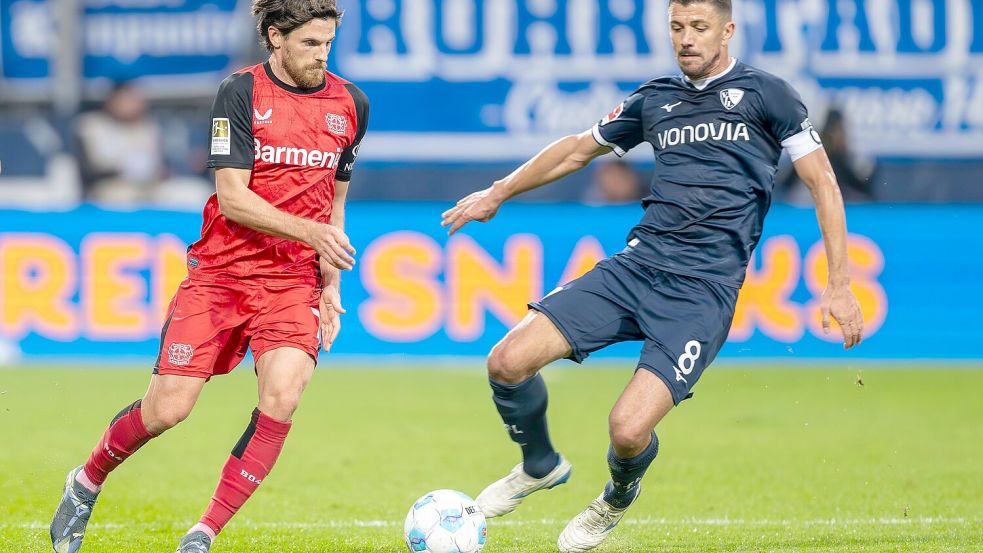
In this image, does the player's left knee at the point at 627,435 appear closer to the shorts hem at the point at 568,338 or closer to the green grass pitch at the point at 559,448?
the shorts hem at the point at 568,338

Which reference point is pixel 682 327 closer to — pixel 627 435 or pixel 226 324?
pixel 627 435

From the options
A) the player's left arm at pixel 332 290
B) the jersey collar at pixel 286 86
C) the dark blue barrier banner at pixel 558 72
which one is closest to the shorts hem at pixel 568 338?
the player's left arm at pixel 332 290

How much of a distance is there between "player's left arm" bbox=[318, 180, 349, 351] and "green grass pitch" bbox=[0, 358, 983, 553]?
34.8 inches

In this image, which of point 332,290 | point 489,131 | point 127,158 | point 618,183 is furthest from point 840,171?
point 332,290

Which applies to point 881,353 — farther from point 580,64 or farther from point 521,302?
point 580,64

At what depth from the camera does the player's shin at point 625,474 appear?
5.69 metres

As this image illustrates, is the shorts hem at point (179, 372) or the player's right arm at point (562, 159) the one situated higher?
the player's right arm at point (562, 159)

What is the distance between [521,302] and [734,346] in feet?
5.98

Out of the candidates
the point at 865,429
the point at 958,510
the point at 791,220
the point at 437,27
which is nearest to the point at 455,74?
the point at 437,27

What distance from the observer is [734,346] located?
39.1 feet

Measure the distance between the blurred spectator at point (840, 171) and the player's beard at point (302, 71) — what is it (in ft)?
27.2

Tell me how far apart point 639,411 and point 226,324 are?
1636 mm

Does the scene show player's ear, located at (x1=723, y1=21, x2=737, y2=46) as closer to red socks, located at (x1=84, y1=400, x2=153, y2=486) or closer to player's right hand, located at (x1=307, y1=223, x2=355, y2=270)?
player's right hand, located at (x1=307, y1=223, x2=355, y2=270)

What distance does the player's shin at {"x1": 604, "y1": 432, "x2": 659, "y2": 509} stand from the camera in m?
5.69
